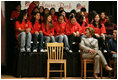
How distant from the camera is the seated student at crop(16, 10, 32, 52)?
24.2 ft

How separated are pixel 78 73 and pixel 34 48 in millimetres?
1272

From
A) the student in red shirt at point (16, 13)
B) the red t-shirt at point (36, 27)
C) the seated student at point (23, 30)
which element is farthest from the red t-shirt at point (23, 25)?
the student in red shirt at point (16, 13)

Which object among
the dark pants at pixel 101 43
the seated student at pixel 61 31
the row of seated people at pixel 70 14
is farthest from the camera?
the row of seated people at pixel 70 14

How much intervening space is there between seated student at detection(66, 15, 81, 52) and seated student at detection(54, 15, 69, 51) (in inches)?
4.3

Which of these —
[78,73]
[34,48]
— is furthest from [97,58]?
[34,48]

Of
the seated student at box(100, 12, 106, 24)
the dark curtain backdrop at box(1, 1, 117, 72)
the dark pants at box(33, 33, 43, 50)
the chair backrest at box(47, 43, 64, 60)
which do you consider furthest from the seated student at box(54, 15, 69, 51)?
the dark curtain backdrop at box(1, 1, 117, 72)

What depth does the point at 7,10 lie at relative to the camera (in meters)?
8.53

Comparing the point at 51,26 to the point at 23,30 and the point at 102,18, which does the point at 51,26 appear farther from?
the point at 102,18

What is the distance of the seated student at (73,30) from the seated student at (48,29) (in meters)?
0.43

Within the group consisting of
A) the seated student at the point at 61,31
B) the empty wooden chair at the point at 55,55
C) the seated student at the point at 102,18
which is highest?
the seated student at the point at 102,18

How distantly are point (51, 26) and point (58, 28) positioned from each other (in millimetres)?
192

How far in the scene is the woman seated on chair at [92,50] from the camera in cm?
698

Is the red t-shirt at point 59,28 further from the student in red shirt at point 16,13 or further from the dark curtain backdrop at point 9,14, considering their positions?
the dark curtain backdrop at point 9,14

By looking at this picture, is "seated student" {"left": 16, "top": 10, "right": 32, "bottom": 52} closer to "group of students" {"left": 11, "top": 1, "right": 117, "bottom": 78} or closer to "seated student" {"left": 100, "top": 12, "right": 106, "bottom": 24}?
"group of students" {"left": 11, "top": 1, "right": 117, "bottom": 78}
